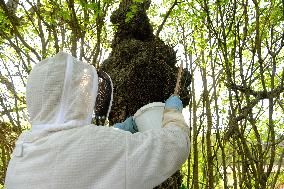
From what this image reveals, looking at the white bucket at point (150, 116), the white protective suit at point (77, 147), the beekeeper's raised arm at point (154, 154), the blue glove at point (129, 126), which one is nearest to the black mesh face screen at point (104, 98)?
the blue glove at point (129, 126)

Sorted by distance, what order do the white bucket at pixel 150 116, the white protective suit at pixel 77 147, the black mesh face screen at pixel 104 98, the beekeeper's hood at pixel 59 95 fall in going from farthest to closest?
the black mesh face screen at pixel 104 98, the white bucket at pixel 150 116, the beekeeper's hood at pixel 59 95, the white protective suit at pixel 77 147

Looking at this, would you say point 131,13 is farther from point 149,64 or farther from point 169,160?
point 169,160

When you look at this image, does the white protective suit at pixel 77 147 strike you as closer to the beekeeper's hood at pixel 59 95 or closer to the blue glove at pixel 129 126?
the beekeeper's hood at pixel 59 95

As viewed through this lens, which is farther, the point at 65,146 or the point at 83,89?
the point at 83,89

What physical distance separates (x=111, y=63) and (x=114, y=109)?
0.49 meters

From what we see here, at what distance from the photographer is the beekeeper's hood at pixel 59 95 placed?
1636 millimetres

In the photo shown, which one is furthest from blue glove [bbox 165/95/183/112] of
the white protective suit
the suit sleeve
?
the suit sleeve

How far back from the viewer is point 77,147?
4.92 feet

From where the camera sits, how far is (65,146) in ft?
4.96

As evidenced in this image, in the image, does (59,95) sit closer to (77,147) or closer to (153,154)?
(77,147)

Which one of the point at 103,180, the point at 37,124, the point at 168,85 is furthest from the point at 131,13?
the point at 103,180

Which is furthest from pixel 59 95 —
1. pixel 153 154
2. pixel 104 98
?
pixel 153 154

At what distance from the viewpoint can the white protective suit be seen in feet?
4.89

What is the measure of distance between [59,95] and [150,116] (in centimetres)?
53
